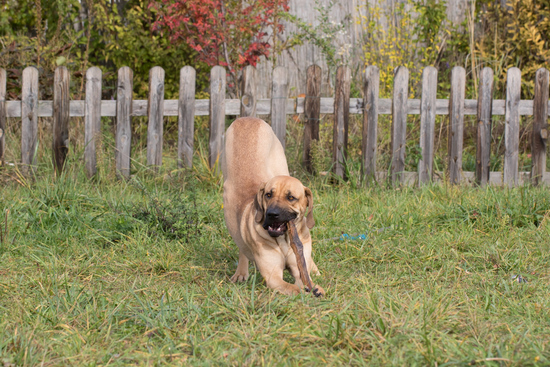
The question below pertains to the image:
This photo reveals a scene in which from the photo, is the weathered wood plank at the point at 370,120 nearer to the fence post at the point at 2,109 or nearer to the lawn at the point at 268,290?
the lawn at the point at 268,290

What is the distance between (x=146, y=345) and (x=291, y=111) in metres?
4.36

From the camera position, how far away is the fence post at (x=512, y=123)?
6594 mm

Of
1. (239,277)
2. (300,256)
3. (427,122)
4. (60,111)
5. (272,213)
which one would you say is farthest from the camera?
(427,122)

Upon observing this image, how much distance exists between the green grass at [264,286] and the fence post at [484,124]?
0.87 meters

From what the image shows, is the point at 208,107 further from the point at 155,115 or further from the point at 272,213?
the point at 272,213

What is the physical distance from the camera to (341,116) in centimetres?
646

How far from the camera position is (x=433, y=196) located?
5.54 meters

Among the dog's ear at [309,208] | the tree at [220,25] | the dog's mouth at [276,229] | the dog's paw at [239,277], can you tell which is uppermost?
the tree at [220,25]

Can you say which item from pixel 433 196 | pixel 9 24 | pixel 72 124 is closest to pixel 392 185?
pixel 433 196

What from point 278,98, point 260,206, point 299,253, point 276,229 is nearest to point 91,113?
point 278,98

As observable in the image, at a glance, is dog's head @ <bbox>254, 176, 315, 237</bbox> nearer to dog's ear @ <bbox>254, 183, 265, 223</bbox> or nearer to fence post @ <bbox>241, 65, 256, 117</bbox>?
dog's ear @ <bbox>254, 183, 265, 223</bbox>

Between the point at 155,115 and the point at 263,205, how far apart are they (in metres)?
3.46

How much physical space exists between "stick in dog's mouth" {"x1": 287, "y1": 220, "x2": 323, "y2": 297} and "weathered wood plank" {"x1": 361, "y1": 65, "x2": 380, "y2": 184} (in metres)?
3.31

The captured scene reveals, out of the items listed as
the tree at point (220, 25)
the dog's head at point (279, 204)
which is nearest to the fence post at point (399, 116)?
the tree at point (220, 25)
